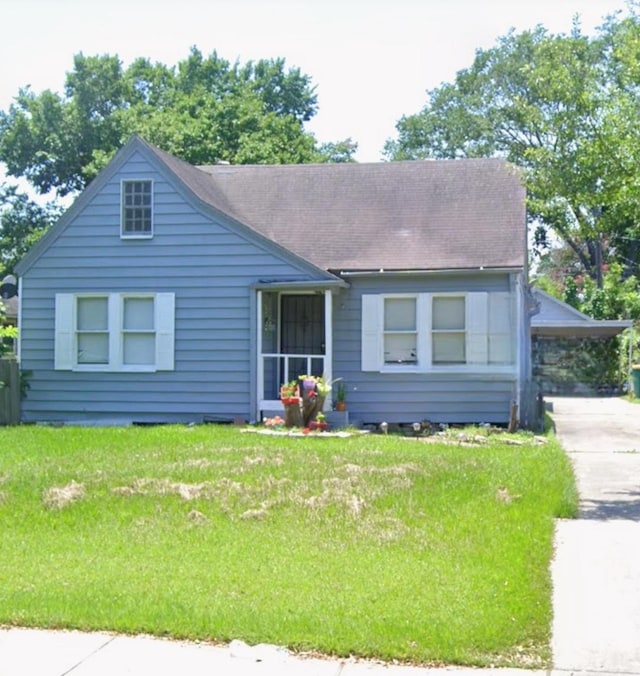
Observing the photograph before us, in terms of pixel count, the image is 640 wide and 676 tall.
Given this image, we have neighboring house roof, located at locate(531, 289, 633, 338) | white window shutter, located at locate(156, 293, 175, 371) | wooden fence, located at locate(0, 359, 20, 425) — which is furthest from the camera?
neighboring house roof, located at locate(531, 289, 633, 338)

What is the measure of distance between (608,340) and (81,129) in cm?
2147

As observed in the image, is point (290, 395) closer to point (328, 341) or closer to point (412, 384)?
point (328, 341)

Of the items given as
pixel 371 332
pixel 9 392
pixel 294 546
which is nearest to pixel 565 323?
pixel 371 332

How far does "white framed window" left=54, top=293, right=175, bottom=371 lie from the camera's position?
1825 centimetres

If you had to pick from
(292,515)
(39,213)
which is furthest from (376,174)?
(39,213)

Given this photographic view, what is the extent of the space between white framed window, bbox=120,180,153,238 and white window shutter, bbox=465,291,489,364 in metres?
6.06

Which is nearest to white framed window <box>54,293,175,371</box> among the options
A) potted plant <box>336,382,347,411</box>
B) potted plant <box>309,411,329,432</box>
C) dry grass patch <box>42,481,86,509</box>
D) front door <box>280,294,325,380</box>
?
front door <box>280,294,325,380</box>

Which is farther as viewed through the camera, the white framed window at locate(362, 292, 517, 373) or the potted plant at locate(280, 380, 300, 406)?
the white framed window at locate(362, 292, 517, 373)

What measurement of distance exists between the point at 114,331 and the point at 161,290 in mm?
1197

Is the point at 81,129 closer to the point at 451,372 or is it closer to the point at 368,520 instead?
the point at 451,372

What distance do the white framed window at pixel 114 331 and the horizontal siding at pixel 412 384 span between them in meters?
3.19

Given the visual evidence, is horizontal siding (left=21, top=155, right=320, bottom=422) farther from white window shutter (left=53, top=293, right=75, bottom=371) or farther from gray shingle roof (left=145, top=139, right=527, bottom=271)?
gray shingle roof (left=145, top=139, right=527, bottom=271)

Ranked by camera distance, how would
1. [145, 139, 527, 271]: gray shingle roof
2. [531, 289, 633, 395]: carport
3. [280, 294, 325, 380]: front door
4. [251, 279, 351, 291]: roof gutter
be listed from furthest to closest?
[531, 289, 633, 395]: carport → [280, 294, 325, 380]: front door → [145, 139, 527, 271]: gray shingle roof → [251, 279, 351, 291]: roof gutter

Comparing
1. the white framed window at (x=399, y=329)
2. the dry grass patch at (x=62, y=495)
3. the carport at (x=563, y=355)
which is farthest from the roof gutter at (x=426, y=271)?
the carport at (x=563, y=355)
